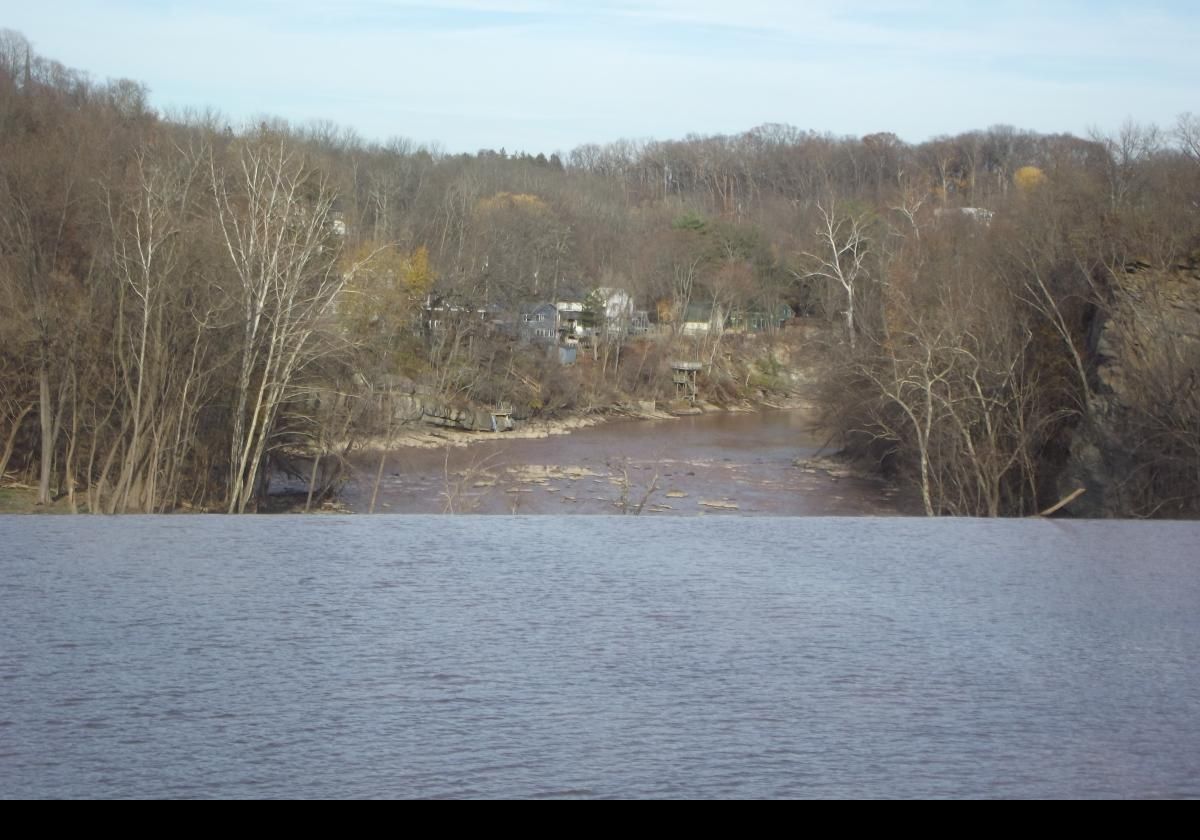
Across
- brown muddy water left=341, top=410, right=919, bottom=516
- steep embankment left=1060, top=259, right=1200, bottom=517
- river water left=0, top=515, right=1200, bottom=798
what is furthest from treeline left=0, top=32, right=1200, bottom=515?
river water left=0, top=515, right=1200, bottom=798

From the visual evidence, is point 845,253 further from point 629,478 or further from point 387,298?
point 629,478

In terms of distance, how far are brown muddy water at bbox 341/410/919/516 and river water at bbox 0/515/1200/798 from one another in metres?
15.3

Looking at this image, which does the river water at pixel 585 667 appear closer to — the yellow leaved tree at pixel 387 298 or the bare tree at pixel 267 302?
the bare tree at pixel 267 302

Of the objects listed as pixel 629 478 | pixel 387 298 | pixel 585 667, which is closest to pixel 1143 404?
pixel 629 478

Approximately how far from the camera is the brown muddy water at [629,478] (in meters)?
22.3

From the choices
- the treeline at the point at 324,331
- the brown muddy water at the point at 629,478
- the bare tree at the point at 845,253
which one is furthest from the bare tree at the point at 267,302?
the bare tree at the point at 845,253

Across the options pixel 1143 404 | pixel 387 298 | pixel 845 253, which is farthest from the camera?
pixel 845 253

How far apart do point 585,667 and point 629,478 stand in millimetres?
23484

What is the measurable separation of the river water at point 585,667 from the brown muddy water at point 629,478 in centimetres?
1534

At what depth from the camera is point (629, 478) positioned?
2469 cm

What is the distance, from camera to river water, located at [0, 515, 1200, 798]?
3.02 ft

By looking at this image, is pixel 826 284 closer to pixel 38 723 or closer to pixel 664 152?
pixel 38 723

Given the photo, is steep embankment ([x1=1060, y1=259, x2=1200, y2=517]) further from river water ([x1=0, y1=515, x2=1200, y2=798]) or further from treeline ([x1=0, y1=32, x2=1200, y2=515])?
river water ([x1=0, y1=515, x2=1200, y2=798])
